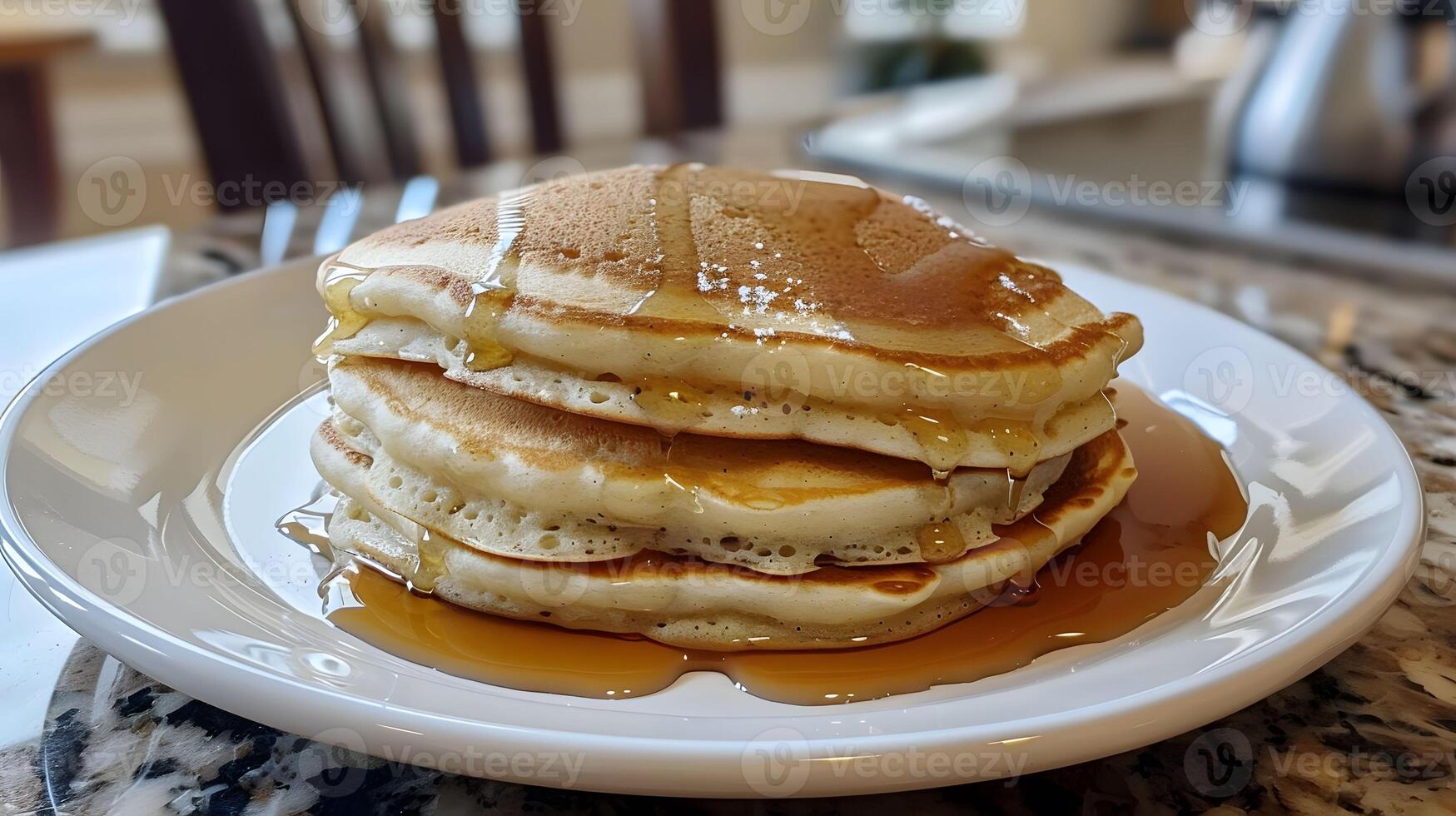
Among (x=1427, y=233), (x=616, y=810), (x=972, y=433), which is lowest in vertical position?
(x=1427, y=233)

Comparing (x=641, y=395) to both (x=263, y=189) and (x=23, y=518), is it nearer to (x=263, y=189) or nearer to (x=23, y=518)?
(x=23, y=518)

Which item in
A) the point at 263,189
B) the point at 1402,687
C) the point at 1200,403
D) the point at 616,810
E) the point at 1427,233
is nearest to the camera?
the point at 616,810

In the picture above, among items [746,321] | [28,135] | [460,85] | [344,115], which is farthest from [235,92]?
[28,135]

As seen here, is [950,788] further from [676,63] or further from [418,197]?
[676,63]

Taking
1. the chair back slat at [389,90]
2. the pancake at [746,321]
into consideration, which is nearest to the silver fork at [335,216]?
the chair back slat at [389,90]

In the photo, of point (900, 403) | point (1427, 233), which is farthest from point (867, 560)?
point (1427, 233)

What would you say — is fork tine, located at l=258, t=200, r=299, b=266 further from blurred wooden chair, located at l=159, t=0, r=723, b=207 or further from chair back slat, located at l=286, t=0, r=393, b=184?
chair back slat, located at l=286, t=0, r=393, b=184
